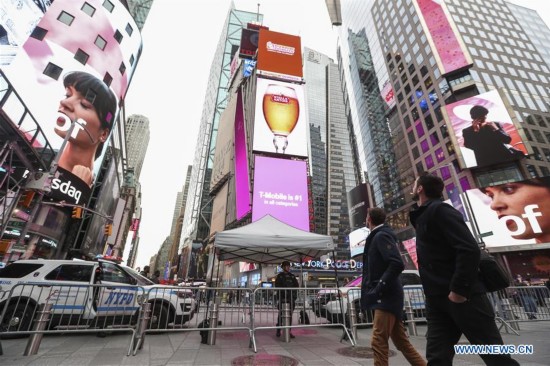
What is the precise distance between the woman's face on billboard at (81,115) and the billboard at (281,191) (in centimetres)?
1490

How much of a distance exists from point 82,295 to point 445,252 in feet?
25.7

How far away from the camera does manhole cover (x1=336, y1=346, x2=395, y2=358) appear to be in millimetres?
5082

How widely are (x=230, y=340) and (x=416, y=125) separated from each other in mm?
58096

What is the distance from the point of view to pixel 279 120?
31.1 meters

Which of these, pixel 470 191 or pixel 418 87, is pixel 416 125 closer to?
pixel 418 87

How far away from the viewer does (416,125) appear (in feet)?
177

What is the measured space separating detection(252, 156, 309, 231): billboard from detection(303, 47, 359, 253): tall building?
267 feet

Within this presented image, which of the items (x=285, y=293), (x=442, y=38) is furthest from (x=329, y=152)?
(x=285, y=293)

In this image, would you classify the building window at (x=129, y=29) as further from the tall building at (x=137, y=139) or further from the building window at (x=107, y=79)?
the tall building at (x=137, y=139)

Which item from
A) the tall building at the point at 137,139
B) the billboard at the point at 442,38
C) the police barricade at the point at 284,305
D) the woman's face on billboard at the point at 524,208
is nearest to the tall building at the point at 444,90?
the billboard at the point at 442,38

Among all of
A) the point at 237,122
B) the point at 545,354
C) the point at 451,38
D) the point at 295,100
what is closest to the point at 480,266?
the point at 545,354

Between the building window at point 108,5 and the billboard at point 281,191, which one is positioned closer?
the billboard at point 281,191

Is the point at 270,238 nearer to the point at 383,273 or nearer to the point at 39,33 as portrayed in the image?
the point at 383,273

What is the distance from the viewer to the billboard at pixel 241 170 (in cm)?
3244
